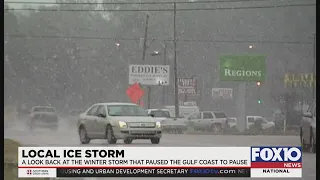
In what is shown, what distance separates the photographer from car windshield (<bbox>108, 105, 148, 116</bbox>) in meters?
7.21

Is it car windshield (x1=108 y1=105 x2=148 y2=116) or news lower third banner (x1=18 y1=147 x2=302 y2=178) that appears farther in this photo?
car windshield (x1=108 y1=105 x2=148 y2=116)

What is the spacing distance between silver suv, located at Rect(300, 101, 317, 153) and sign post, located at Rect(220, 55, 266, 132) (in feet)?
2.15

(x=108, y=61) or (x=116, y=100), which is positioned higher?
(x=108, y=61)

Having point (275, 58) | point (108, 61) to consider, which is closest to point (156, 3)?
point (108, 61)

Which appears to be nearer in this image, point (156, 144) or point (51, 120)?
point (156, 144)

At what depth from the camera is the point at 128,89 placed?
729 centimetres

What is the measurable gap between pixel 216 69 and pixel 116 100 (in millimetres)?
1188

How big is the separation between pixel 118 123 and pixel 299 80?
212 centimetres

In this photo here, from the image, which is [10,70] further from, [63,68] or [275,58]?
[275,58]

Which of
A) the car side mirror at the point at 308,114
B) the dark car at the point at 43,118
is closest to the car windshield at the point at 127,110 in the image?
the dark car at the point at 43,118

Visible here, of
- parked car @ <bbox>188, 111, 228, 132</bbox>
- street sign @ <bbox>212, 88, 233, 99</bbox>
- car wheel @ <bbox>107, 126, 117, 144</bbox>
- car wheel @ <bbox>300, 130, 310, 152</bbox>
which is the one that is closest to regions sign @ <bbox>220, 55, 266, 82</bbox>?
street sign @ <bbox>212, 88, 233, 99</bbox>

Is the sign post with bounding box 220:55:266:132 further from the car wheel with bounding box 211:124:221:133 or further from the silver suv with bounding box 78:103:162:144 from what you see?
the silver suv with bounding box 78:103:162:144

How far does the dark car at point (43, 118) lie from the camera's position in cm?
738

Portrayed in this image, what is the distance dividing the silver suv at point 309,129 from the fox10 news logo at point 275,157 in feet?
1.18
